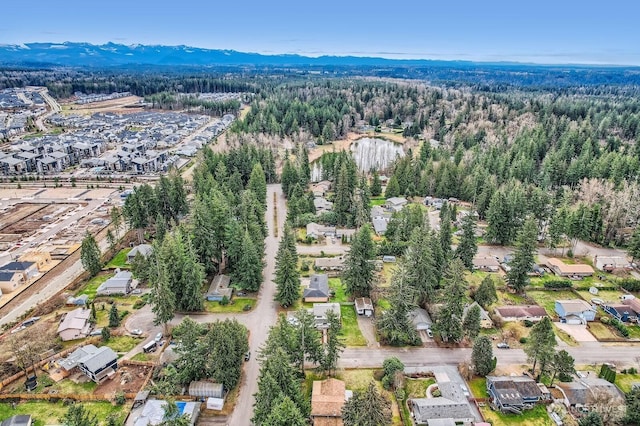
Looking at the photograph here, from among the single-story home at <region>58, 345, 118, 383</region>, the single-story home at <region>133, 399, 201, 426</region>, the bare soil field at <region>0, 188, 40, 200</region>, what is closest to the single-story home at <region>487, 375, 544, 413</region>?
the single-story home at <region>133, 399, 201, 426</region>

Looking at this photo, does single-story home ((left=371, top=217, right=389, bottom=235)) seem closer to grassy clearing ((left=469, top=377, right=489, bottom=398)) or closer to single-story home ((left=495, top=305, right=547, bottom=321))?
single-story home ((left=495, top=305, right=547, bottom=321))

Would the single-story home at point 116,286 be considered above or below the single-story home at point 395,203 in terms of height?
below

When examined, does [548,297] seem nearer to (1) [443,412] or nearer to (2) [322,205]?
(1) [443,412]

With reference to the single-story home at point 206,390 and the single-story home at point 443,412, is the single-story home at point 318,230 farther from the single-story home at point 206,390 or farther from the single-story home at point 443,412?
the single-story home at point 443,412

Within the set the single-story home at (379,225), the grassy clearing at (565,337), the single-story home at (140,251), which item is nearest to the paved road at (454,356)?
the grassy clearing at (565,337)

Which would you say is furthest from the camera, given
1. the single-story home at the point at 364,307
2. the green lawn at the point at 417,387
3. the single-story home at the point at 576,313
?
the single-story home at the point at 364,307

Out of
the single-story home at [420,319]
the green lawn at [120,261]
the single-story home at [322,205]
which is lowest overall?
the green lawn at [120,261]

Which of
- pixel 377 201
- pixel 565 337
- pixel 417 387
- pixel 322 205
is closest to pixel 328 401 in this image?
pixel 417 387

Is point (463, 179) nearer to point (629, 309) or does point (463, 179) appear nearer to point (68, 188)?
point (629, 309)
